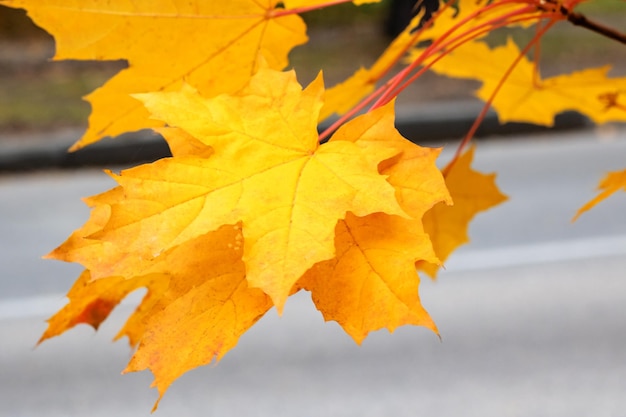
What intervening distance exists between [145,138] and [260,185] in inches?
184

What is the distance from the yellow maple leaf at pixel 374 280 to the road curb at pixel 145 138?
416 cm

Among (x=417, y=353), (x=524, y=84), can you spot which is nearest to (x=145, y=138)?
(x=417, y=353)

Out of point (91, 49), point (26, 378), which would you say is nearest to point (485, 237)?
point (26, 378)

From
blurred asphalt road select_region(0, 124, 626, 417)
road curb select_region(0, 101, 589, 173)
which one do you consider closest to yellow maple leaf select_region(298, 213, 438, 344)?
blurred asphalt road select_region(0, 124, 626, 417)

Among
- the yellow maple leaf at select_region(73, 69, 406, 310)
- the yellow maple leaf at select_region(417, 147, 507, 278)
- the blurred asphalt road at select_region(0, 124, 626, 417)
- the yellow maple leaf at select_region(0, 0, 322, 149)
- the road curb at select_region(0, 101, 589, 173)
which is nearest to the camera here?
the yellow maple leaf at select_region(73, 69, 406, 310)

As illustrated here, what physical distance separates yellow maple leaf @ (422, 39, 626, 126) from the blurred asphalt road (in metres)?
1.81

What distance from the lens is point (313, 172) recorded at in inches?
16.8

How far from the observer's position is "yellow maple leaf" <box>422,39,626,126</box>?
2.23 ft

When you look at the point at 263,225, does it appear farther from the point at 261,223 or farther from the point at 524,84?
the point at 524,84

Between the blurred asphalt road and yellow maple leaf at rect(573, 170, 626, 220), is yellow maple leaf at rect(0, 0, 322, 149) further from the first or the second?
the blurred asphalt road

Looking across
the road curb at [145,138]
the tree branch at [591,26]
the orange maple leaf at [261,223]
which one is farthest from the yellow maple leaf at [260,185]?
the road curb at [145,138]

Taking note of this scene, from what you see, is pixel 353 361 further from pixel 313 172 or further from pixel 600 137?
pixel 600 137

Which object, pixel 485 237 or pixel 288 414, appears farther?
pixel 485 237

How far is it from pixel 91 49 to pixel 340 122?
0.17 meters
